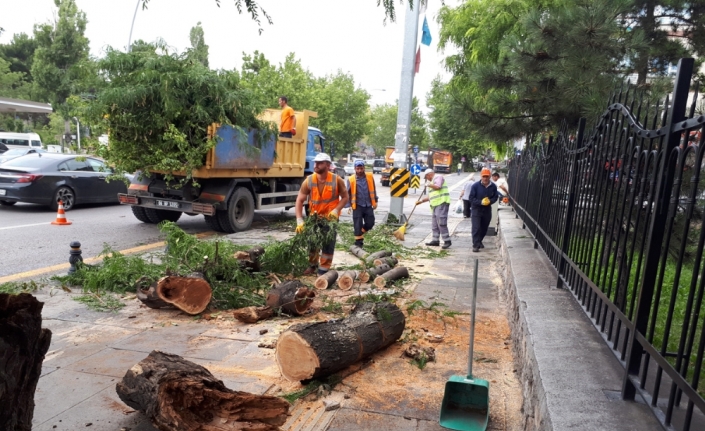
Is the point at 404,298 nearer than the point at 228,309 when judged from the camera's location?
No

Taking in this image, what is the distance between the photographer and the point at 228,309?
219 inches

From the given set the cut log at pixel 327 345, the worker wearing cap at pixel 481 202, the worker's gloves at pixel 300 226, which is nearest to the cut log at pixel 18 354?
the cut log at pixel 327 345

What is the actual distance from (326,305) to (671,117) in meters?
4.14

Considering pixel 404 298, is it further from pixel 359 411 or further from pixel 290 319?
pixel 359 411

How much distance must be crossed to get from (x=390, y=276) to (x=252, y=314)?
244 cm

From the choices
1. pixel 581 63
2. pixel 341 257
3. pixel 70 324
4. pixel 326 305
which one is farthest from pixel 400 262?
pixel 70 324

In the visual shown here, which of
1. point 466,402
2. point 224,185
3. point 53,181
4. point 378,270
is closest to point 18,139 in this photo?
point 53,181

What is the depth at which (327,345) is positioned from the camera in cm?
364

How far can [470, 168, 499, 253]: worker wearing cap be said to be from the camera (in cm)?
1008

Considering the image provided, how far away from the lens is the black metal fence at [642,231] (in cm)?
205

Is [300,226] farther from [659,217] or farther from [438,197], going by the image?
[659,217]

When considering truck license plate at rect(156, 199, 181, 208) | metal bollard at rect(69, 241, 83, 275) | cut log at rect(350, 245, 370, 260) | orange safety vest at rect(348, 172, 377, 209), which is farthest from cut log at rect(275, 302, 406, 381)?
truck license plate at rect(156, 199, 181, 208)

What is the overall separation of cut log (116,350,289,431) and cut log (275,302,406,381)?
0.55 metres

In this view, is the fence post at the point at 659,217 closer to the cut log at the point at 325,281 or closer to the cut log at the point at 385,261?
the cut log at the point at 325,281
